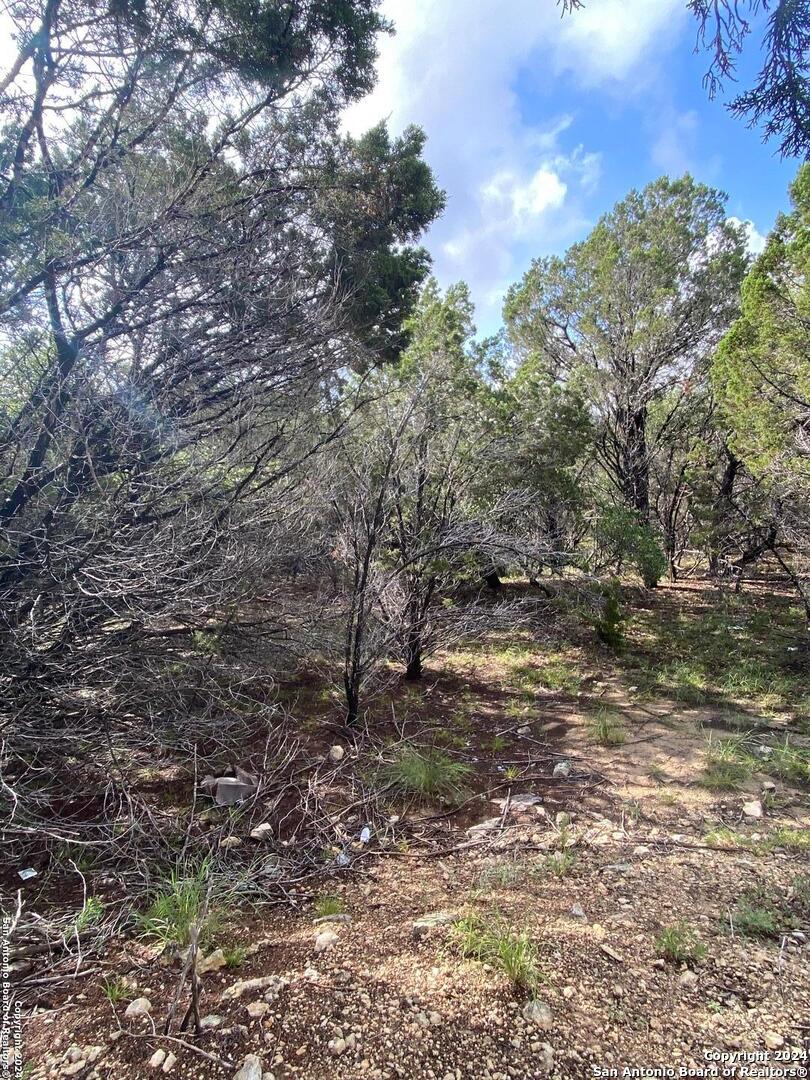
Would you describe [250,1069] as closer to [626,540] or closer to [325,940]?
[325,940]

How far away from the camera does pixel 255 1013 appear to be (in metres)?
1.46

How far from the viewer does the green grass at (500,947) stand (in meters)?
1.56

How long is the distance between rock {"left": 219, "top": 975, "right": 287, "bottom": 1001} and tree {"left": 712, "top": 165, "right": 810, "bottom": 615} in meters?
6.20

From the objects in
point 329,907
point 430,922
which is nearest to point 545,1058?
point 430,922

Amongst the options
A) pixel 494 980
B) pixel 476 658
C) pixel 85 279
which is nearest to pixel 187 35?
pixel 85 279

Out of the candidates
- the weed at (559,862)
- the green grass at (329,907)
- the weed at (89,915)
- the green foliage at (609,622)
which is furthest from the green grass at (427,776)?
the green foliage at (609,622)

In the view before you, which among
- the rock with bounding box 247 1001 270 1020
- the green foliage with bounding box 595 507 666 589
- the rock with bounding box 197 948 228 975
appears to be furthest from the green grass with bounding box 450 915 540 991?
the green foliage with bounding box 595 507 666 589

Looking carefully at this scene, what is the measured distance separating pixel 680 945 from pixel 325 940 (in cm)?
126

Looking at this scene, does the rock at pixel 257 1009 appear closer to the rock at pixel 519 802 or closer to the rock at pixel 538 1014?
the rock at pixel 538 1014

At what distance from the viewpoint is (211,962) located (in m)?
1.69

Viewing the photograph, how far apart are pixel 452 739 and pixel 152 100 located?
5.20 m

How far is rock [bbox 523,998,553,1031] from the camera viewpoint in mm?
1421

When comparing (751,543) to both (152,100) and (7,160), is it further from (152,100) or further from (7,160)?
(7,160)

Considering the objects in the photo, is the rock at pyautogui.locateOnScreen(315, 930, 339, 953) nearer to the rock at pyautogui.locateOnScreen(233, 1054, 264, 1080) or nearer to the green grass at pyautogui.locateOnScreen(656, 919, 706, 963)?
the rock at pyautogui.locateOnScreen(233, 1054, 264, 1080)
